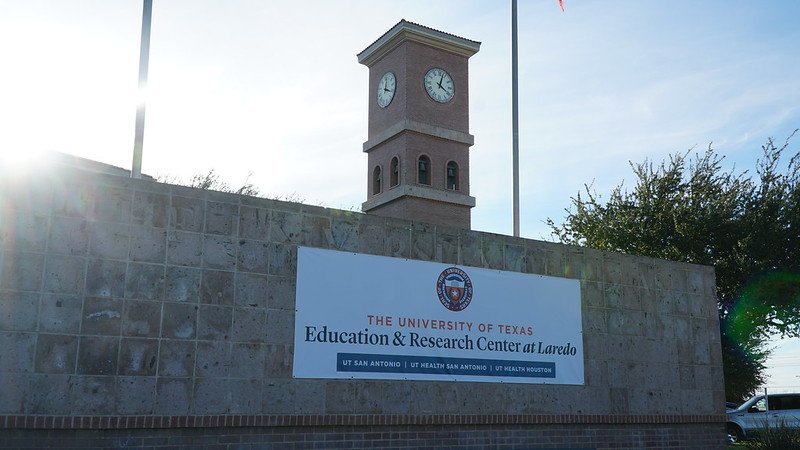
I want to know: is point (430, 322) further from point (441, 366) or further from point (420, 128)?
point (420, 128)

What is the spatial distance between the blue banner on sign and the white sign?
0.02 m

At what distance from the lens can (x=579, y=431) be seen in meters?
14.2

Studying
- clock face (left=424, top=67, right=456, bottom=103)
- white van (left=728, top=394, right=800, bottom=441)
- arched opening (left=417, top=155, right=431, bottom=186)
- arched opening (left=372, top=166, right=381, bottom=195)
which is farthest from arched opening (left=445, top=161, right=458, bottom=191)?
white van (left=728, top=394, right=800, bottom=441)

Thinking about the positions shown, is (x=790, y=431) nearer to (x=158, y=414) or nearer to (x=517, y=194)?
(x=517, y=194)

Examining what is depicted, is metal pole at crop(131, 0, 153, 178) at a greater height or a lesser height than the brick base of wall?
greater

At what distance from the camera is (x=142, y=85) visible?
43.3 feet

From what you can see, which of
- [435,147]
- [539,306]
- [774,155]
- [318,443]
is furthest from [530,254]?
[435,147]

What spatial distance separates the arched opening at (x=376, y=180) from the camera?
42969mm

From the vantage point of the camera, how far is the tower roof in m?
41.2

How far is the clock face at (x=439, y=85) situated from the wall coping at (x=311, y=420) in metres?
28.2

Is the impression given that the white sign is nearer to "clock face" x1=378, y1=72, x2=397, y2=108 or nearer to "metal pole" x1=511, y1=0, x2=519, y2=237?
"metal pole" x1=511, y1=0, x2=519, y2=237

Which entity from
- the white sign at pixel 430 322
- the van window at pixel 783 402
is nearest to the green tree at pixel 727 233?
the van window at pixel 783 402

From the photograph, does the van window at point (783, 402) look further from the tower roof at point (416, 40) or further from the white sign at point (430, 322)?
the tower roof at point (416, 40)

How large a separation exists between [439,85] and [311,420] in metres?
32.4
